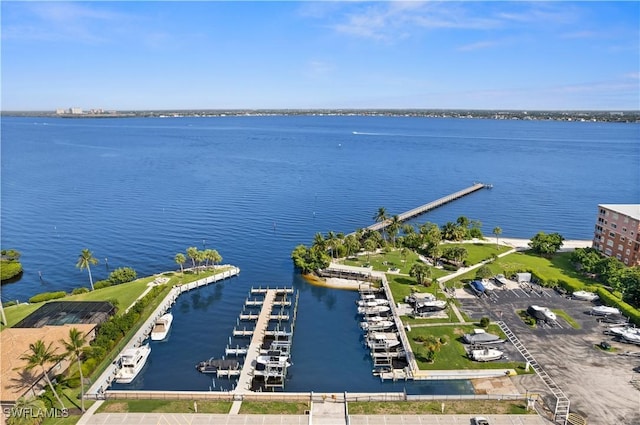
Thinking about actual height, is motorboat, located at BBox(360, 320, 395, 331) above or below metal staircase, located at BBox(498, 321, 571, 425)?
below

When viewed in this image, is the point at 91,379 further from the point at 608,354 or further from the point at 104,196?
the point at 104,196

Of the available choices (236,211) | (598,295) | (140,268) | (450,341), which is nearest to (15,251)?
(140,268)

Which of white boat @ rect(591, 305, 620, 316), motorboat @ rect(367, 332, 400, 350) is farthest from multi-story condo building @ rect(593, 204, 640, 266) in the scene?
motorboat @ rect(367, 332, 400, 350)

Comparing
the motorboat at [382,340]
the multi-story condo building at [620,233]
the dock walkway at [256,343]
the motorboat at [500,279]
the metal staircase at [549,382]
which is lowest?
the dock walkway at [256,343]

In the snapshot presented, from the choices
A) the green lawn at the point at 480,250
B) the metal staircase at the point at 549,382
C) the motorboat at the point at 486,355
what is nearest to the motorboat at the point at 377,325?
the motorboat at the point at 486,355

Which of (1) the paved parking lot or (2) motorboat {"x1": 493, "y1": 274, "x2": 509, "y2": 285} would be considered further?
(2) motorboat {"x1": 493, "y1": 274, "x2": 509, "y2": 285}

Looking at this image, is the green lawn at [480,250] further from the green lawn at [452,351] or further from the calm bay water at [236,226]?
the green lawn at [452,351]

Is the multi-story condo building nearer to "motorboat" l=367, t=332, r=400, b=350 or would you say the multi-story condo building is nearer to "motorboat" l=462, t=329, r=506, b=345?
"motorboat" l=462, t=329, r=506, b=345
